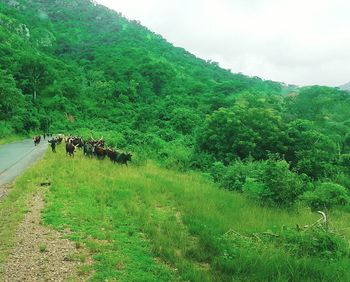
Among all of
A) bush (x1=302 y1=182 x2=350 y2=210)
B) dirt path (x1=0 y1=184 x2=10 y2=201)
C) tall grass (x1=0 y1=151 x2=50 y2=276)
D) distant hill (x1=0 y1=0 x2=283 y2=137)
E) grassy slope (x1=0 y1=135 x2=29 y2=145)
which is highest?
distant hill (x1=0 y1=0 x2=283 y2=137)

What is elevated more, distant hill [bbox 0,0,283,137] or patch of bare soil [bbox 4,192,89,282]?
distant hill [bbox 0,0,283,137]

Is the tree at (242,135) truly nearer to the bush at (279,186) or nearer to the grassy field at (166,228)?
the bush at (279,186)

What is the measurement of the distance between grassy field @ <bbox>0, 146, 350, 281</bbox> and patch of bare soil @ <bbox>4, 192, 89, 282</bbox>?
318 mm

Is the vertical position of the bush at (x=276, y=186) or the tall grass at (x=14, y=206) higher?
the bush at (x=276, y=186)

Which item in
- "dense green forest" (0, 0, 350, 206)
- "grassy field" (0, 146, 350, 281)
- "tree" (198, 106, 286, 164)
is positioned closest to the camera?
"grassy field" (0, 146, 350, 281)

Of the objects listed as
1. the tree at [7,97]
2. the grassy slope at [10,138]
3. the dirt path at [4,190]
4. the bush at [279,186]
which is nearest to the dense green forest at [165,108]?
the bush at [279,186]

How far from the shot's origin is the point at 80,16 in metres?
164

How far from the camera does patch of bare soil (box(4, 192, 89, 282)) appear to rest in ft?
30.3

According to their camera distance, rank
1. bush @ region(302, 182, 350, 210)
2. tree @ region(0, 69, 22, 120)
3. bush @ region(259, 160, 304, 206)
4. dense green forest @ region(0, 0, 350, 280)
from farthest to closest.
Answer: tree @ region(0, 69, 22, 120)
dense green forest @ region(0, 0, 350, 280)
bush @ region(302, 182, 350, 210)
bush @ region(259, 160, 304, 206)

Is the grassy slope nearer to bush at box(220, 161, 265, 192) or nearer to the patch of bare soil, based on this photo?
bush at box(220, 161, 265, 192)

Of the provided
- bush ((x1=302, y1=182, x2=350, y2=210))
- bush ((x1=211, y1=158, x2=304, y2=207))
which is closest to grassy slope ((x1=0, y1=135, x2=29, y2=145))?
bush ((x1=211, y1=158, x2=304, y2=207))

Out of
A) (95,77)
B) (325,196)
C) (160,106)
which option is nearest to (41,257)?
(325,196)

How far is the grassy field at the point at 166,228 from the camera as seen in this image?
994 centimetres

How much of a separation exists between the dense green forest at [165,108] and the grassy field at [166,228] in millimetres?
3714
